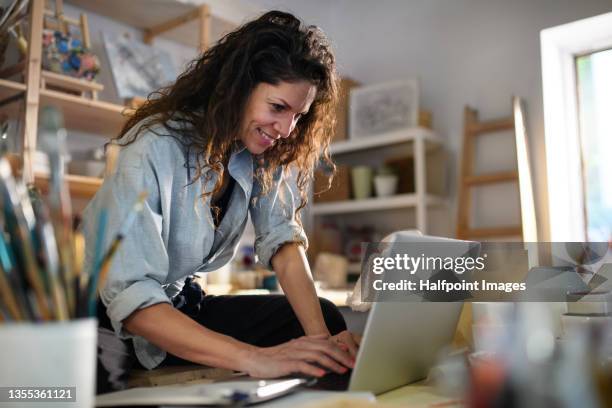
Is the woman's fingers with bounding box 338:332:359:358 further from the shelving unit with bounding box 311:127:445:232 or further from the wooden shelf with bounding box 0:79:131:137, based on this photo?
the shelving unit with bounding box 311:127:445:232

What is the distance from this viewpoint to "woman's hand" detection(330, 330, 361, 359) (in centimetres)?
95

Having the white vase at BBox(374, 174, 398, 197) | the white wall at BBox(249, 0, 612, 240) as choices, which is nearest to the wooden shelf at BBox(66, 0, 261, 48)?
the white wall at BBox(249, 0, 612, 240)

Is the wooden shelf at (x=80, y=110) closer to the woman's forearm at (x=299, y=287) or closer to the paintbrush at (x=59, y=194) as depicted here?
the woman's forearm at (x=299, y=287)

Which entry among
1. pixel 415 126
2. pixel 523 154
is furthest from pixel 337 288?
pixel 523 154

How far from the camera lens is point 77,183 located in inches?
87.5

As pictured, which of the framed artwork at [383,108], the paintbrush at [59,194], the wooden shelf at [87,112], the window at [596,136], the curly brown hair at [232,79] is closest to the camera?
the paintbrush at [59,194]

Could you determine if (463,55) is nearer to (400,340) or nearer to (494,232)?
(494,232)

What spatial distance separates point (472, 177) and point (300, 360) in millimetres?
2129

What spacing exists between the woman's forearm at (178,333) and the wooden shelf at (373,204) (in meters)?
2.06

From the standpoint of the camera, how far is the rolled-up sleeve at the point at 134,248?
2.99 ft

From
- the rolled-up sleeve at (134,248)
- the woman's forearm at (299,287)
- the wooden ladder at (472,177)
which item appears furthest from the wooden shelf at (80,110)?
the wooden ladder at (472,177)

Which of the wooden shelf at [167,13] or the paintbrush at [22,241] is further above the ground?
the wooden shelf at [167,13]

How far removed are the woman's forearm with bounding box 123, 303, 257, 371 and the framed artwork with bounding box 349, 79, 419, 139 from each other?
7.13 feet

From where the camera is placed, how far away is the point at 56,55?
7.30ft
